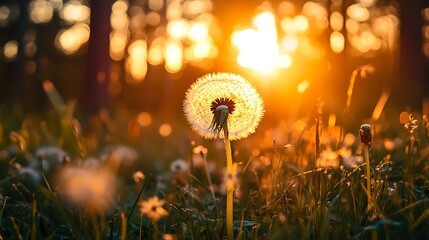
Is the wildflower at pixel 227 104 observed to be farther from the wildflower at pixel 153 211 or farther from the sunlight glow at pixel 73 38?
the sunlight glow at pixel 73 38

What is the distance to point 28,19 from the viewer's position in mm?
17547

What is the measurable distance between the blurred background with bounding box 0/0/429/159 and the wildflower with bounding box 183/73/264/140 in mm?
3163

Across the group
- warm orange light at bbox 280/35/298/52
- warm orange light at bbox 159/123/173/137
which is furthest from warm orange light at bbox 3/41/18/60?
warm orange light at bbox 159/123/173/137

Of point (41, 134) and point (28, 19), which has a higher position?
point (28, 19)

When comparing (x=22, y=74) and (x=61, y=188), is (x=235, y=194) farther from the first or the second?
(x=22, y=74)

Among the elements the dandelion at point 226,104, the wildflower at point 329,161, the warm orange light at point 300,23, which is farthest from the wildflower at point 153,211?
the warm orange light at point 300,23

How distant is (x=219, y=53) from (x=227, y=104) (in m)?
24.0

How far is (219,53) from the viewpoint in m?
25.7

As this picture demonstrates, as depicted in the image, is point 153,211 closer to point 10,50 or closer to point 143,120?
point 143,120

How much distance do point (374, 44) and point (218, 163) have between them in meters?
23.0

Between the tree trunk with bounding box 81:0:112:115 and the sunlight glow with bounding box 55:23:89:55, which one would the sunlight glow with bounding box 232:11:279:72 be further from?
the sunlight glow with bounding box 55:23:89:55

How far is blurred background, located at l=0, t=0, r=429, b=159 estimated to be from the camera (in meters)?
7.66

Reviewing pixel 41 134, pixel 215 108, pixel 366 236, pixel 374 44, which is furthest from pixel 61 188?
pixel 374 44

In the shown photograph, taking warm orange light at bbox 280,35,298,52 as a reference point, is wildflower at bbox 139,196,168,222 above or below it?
below
